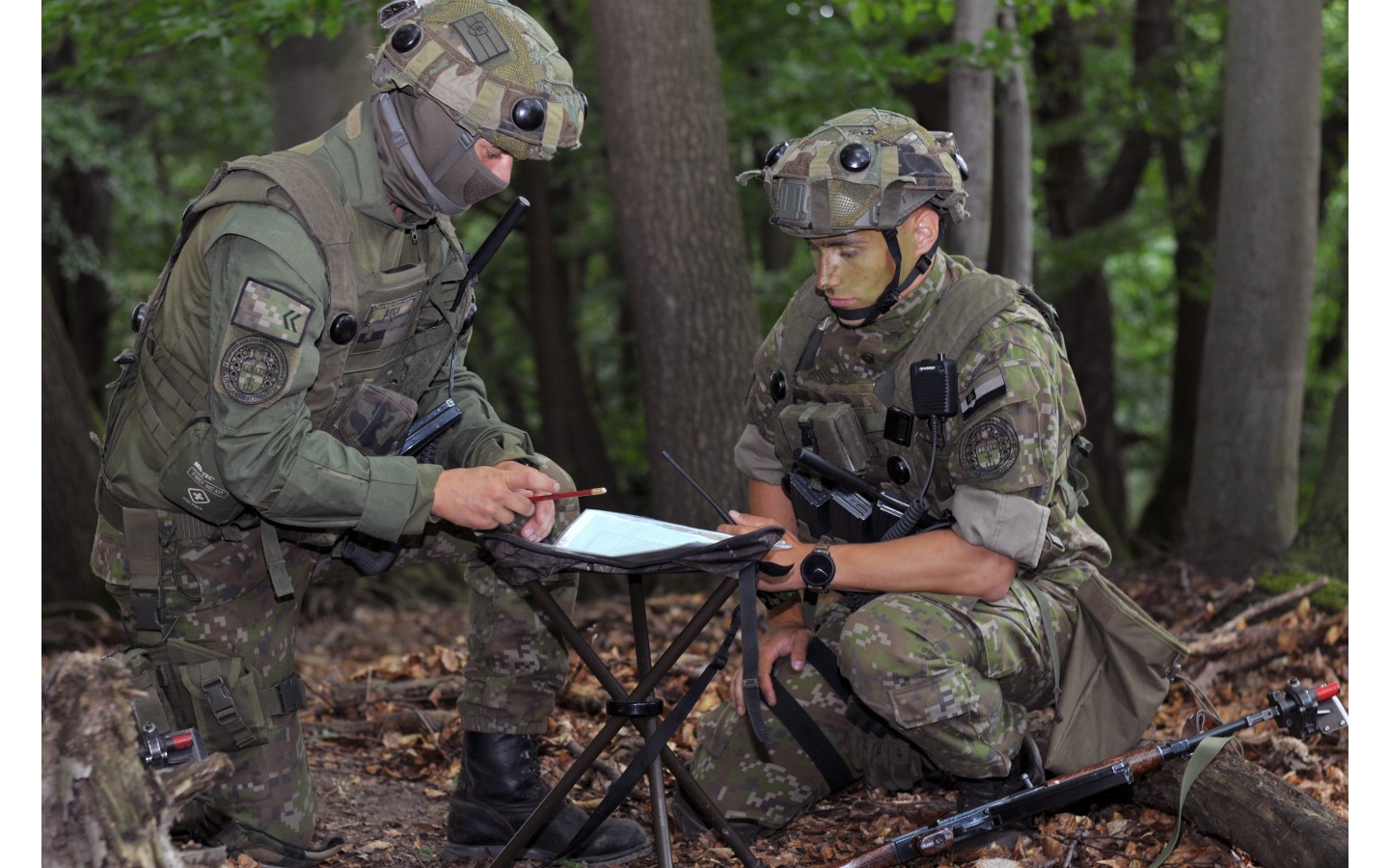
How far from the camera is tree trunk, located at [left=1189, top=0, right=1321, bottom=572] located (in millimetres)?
6746

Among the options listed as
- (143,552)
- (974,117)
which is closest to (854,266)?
(143,552)

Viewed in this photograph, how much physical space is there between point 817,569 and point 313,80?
249 inches

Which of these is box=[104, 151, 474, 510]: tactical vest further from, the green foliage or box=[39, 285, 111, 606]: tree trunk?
the green foliage

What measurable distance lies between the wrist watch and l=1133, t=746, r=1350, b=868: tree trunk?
1148mm

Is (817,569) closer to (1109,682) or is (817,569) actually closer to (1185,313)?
(1109,682)

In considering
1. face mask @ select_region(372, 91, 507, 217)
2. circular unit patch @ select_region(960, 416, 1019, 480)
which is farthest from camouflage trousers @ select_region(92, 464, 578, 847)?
circular unit patch @ select_region(960, 416, 1019, 480)

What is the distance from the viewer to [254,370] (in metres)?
3.26

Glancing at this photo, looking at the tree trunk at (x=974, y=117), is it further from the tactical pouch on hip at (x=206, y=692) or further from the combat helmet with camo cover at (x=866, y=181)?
the tactical pouch on hip at (x=206, y=692)

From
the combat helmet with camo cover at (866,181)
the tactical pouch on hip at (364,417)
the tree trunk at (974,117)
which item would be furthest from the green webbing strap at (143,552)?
the tree trunk at (974,117)

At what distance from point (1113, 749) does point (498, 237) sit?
2.37 meters

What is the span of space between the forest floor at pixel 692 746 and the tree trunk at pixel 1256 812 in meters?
0.11

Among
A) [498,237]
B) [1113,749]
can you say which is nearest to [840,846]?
[1113,749]

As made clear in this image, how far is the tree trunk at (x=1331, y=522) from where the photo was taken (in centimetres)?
609

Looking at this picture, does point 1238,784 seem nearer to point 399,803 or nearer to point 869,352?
point 869,352
